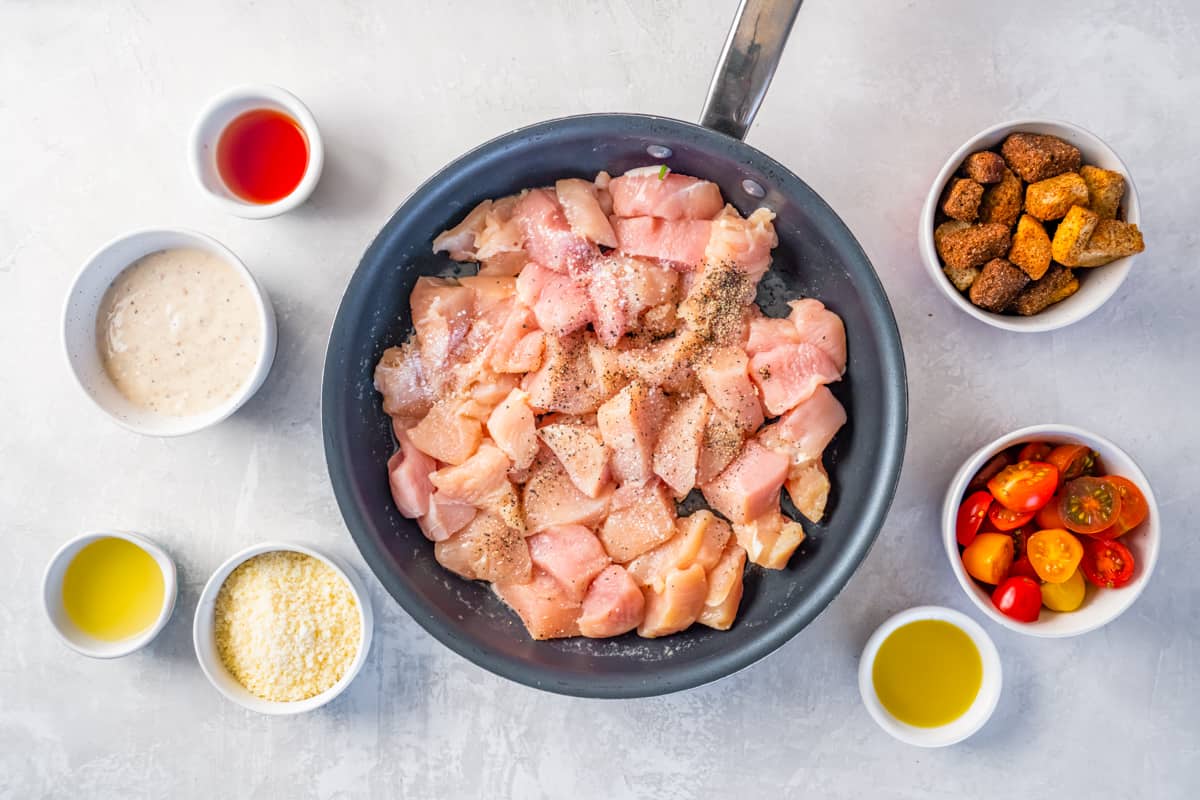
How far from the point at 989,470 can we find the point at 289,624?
1646 mm

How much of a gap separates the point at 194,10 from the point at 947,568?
227 centimetres

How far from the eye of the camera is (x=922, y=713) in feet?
6.88

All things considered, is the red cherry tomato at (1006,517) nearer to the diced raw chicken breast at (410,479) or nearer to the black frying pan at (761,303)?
the black frying pan at (761,303)

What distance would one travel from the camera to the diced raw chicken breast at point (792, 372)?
6.23 ft

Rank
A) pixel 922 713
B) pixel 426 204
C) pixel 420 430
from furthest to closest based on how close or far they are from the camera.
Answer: pixel 922 713 → pixel 420 430 → pixel 426 204

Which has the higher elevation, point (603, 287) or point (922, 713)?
point (603, 287)

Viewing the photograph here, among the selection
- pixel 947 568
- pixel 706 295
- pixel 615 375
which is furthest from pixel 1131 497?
pixel 615 375

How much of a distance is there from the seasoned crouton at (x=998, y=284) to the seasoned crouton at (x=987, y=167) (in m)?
0.18

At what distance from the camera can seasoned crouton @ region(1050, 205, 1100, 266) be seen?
182cm

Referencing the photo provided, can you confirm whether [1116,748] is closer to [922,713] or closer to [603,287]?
[922,713]

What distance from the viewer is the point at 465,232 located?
1.96m

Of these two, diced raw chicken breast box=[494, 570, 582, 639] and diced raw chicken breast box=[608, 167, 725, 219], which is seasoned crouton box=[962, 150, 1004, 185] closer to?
diced raw chicken breast box=[608, 167, 725, 219]

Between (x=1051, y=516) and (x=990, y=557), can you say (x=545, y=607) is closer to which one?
(x=990, y=557)

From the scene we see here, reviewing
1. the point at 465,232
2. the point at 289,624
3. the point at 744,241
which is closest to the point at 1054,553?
the point at 744,241
